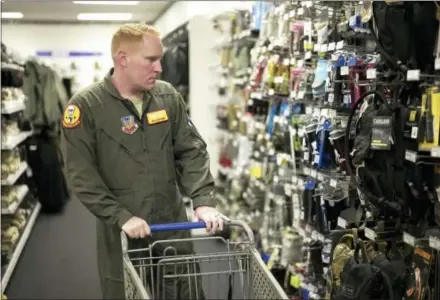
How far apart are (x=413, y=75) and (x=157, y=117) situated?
1.21 m

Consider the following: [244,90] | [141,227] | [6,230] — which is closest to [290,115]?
[244,90]

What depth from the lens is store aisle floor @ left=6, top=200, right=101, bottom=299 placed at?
526 centimetres

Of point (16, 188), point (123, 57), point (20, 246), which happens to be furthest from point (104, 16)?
point (123, 57)

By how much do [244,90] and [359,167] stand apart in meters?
3.23

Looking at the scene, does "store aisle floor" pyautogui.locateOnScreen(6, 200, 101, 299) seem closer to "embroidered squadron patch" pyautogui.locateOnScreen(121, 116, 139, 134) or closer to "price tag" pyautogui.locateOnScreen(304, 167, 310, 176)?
"price tag" pyautogui.locateOnScreen(304, 167, 310, 176)

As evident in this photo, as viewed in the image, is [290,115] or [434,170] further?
[290,115]

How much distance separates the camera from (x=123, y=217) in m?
2.77

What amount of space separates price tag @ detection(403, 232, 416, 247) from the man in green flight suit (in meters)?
0.95

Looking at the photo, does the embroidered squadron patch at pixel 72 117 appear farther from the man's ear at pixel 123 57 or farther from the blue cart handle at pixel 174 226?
the blue cart handle at pixel 174 226

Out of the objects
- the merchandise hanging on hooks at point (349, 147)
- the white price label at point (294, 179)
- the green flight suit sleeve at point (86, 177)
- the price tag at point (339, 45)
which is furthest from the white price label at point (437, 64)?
the white price label at point (294, 179)

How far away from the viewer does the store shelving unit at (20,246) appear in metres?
5.19

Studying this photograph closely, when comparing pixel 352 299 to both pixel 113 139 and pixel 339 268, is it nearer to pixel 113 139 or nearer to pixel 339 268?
pixel 339 268

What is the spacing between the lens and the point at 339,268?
10.7 ft

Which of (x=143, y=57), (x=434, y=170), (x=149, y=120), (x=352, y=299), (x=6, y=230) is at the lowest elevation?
(x=6, y=230)
